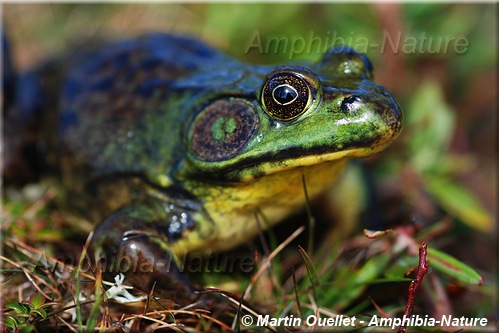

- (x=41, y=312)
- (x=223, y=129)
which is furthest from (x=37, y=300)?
(x=223, y=129)

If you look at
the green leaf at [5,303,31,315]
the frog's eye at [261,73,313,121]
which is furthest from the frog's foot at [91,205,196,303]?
the frog's eye at [261,73,313,121]

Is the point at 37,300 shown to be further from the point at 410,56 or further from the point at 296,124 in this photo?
the point at 410,56

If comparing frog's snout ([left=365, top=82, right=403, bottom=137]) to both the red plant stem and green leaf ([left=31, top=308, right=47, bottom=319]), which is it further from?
green leaf ([left=31, top=308, right=47, bottom=319])

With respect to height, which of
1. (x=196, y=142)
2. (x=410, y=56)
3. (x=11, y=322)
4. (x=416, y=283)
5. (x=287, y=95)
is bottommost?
(x=11, y=322)

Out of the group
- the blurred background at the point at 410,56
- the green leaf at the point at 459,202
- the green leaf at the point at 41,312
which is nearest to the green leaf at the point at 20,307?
the green leaf at the point at 41,312

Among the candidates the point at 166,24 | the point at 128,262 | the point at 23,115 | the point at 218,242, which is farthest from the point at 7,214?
the point at 166,24

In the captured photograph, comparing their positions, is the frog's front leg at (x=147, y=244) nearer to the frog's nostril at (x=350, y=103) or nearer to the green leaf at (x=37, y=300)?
the green leaf at (x=37, y=300)

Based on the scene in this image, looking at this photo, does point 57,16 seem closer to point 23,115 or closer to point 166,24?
point 166,24
